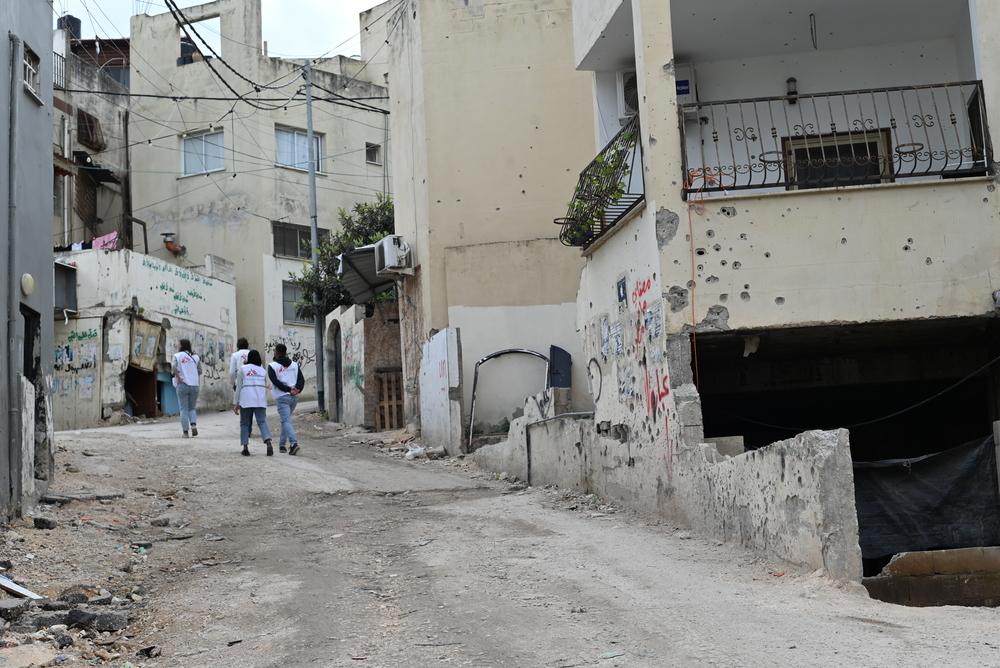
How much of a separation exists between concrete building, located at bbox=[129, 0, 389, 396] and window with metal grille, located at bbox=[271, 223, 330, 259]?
0.11 feet

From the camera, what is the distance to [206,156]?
3350 cm

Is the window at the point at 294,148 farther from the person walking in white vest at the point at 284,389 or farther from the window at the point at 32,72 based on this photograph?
the window at the point at 32,72

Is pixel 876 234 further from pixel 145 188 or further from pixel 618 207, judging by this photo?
pixel 145 188

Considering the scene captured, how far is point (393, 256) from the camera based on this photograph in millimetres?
18844

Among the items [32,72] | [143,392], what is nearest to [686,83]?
[32,72]

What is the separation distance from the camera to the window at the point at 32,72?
34.7 ft

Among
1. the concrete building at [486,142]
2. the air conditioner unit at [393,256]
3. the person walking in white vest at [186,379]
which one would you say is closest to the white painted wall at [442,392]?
the concrete building at [486,142]

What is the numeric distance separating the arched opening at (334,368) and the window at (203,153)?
1010cm

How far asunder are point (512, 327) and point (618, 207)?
6887 mm

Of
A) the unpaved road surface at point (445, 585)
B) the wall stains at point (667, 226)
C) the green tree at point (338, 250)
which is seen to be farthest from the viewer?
the green tree at point (338, 250)

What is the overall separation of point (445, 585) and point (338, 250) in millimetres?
19877

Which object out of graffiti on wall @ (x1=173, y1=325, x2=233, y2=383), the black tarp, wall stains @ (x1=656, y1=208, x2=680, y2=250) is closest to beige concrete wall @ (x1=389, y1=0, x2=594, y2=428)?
wall stains @ (x1=656, y1=208, x2=680, y2=250)

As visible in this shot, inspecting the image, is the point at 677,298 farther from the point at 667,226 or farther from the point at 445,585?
the point at 445,585

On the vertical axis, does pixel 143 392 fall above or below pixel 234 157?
below
